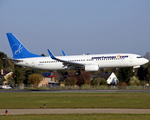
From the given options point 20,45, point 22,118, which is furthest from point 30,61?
point 22,118

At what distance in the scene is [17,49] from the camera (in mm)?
51375

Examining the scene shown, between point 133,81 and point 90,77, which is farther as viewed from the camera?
point 90,77

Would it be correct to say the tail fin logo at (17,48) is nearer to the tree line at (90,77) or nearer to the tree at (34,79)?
the tree line at (90,77)

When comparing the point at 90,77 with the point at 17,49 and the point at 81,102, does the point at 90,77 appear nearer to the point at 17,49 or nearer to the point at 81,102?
the point at 17,49

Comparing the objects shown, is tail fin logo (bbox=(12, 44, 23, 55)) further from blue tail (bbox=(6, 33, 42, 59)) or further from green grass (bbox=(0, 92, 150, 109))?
green grass (bbox=(0, 92, 150, 109))

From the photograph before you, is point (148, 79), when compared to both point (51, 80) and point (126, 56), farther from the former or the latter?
point (126, 56)

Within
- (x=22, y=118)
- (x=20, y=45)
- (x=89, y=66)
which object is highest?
(x=20, y=45)

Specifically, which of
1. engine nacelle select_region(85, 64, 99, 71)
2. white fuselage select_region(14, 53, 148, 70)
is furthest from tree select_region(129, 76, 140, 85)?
engine nacelle select_region(85, 64, 99, 71)

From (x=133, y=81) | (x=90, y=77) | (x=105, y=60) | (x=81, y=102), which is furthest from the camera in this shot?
(x=90, y=77)

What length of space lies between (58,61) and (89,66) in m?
5.96

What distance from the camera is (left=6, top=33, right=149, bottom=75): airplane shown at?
45.3 m

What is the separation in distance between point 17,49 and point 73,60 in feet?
37.9

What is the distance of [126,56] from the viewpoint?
4541 centimetres

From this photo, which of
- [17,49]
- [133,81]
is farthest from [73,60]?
[133,81]
